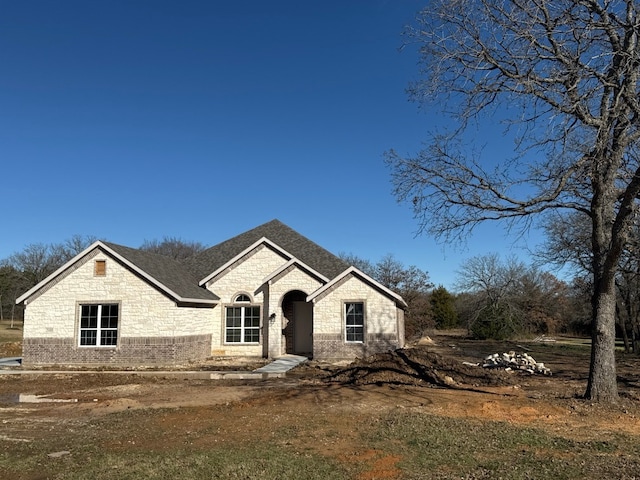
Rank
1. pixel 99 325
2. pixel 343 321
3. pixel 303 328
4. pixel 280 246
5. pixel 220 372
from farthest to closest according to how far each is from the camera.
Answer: pixel 280 246, pixel 303 328, pixel 343 321, pixel 99 325, pixel 220 372

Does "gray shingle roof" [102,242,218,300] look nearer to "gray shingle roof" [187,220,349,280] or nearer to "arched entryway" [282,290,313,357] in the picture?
"gray shingle roof" [187,220,349,280]

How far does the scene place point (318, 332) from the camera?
71.8 ft

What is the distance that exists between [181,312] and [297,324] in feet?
20.8

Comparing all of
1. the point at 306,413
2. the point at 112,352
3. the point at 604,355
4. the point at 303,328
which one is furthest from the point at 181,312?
the point at 604,355

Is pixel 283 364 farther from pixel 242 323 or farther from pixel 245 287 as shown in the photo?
pixel 245 287

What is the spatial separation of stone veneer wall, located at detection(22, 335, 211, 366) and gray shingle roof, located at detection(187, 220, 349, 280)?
17.3ft

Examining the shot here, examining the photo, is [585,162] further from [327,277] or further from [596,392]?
[327,277]

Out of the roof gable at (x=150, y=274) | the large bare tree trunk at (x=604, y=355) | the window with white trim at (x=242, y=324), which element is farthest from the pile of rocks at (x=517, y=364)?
the roof gable at (x=150, y=274)

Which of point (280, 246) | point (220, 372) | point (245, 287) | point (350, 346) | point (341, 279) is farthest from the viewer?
point (280, 246)

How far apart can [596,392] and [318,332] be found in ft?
39.1

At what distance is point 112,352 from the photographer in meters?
20.9

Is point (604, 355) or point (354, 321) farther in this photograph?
point (354, 321)

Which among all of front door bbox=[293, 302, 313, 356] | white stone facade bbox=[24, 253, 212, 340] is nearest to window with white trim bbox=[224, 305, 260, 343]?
front door bbox=[293, 302, 313, 356]

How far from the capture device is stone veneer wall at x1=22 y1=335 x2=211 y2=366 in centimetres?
2069
